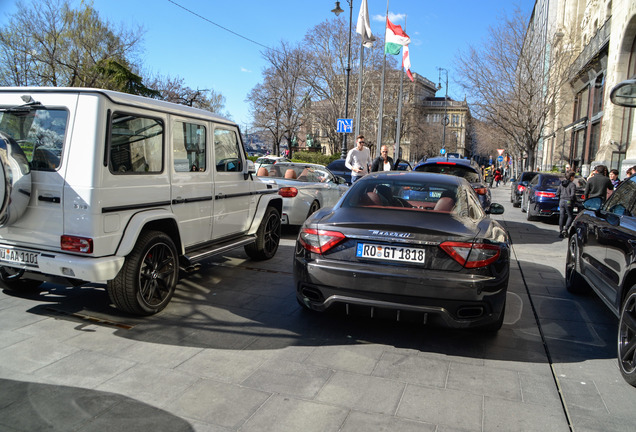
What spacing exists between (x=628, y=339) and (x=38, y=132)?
17.2ft

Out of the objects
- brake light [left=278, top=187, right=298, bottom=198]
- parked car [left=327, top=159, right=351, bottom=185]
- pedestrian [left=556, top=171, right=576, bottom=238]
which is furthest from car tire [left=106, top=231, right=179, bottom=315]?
parked car [left=327, top=159, right=351, bottom=185]

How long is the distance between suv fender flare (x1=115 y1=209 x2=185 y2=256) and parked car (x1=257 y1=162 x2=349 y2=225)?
3665 millimetres

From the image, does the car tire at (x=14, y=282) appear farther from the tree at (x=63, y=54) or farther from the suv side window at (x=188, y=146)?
the tree at (x=63, y=54)

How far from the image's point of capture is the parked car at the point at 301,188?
9242mm

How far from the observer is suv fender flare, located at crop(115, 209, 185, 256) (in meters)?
4.15

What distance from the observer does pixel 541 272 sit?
24.0 feet

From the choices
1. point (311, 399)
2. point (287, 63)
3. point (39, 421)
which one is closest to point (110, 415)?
point (39, 421)

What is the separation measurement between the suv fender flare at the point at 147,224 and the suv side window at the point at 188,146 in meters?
0.59

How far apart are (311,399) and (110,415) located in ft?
4.14

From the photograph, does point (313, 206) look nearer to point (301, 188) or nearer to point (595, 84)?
point (301, 188)

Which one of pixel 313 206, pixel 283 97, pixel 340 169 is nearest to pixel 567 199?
pixel 313 206

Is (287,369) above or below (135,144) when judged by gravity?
below

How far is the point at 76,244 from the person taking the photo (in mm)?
3936

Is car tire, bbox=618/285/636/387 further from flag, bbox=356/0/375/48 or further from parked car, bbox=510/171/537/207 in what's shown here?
flag, bbox=356/0/375/48
